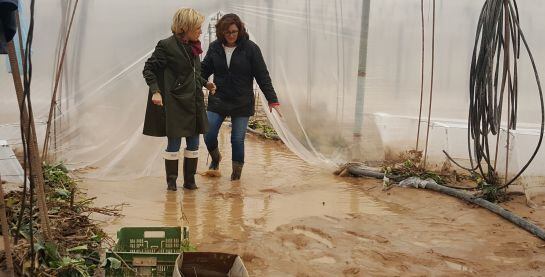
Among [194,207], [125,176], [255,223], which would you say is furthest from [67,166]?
[255,223]

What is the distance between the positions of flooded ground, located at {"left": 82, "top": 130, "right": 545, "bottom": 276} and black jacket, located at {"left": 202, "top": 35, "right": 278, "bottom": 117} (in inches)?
30.6

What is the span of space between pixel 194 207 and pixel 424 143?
119 inches

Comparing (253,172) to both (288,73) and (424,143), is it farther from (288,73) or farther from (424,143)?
(424,143)

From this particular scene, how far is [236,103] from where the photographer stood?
549 centimetres

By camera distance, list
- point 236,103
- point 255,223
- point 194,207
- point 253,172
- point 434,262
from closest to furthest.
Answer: point 434,262 → point 255,223 → point 194,207 → point 236,103 → point 253,172

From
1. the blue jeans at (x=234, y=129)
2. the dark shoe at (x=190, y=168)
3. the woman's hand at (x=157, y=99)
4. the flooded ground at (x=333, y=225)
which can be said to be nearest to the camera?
the flooded ground at (x=333, y=225)

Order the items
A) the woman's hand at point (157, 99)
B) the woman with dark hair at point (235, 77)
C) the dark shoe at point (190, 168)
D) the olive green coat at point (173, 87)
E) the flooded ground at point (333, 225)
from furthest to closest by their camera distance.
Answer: the woman with dark hair at point (235, 77) → the dark shoe at point (190, 168) → the olive green coat at point (173, 87) → the woman's hand at point (157, 99) → the flooded ground at point (333, 225)

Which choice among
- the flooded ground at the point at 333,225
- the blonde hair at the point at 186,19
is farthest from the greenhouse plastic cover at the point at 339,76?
the blonde hair at the point at 186,19

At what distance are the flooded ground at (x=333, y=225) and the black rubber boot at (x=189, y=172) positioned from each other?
120 mm

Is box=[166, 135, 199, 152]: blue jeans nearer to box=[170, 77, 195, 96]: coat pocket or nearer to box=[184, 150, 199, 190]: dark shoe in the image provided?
box=[184, 150, 199, 190]: dark shoe

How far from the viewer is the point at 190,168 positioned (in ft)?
17.2

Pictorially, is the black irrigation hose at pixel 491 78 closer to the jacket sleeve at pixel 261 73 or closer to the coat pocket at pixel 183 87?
the jacket sleeve at pixel 261 73

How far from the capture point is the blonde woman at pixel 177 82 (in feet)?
15.6

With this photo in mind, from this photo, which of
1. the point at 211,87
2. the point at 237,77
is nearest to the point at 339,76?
the point at 237,77
